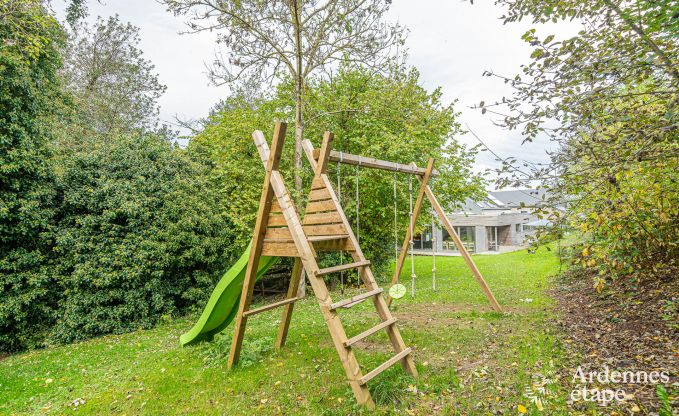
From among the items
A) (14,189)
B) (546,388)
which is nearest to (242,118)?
(14,189)

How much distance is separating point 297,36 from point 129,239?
249 inches

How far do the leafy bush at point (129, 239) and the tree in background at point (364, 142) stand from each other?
1.25m

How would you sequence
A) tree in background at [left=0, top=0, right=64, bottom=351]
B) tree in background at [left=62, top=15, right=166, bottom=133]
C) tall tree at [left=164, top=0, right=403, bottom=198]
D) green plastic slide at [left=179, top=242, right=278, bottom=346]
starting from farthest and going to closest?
tree in background at [left=62, top=15, right=166, bottom=133] → tall tree at [left=164, top=0, right=403, bottom=198] → tree in background at [left=0, top=0, right=64, bottom=351] → green plastic slide at [left=179, top=242, right=278, bottom=346]

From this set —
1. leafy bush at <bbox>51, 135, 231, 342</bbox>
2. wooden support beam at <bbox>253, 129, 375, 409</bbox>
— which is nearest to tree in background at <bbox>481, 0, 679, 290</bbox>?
wooden support beam at <bbox>253, 129, 375, 409</bbox>

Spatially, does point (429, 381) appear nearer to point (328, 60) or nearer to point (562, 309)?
point (562, 309)

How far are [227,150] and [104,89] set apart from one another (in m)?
10.3

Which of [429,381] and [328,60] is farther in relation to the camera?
[328,60]

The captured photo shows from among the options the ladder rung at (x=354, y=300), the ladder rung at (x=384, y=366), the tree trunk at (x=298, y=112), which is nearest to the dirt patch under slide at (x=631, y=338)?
the ladder rung at (x=384, y=366)

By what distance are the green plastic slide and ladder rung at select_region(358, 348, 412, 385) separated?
1780mm

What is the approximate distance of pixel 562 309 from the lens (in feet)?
18.0

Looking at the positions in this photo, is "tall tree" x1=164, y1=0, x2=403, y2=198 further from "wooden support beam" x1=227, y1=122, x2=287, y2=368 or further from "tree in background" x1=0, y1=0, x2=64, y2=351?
"wooden support beam" x1=227, y1=122, x2=287, y2=368

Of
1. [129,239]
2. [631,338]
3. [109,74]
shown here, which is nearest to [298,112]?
[129,239]

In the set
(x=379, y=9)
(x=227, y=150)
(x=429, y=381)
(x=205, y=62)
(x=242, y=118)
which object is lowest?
(x=429, y=381)

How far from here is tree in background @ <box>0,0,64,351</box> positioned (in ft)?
22.6
